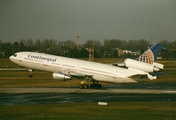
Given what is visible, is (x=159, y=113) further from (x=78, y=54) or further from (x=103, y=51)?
(x=103, y=51)

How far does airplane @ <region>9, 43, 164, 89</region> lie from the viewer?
48.1 meters

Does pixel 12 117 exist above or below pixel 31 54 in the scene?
below

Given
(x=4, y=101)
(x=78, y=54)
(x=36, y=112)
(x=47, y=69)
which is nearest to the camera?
(x=36, y=112)

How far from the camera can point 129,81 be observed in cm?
4844

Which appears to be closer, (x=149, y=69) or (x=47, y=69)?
(x=149, y=69)

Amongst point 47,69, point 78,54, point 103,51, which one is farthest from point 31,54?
point 103,51

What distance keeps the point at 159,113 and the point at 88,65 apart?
24.6m

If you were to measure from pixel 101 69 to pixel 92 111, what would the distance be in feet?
73.1

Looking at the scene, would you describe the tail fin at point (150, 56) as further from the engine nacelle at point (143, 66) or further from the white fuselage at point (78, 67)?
the white fuselage at point (78, 67)

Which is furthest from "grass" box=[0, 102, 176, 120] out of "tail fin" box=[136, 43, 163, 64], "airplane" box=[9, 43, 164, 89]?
"tail fin" box=[136, 43, 163, 64]

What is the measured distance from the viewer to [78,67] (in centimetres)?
5084

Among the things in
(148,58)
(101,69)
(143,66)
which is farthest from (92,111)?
(148,58)

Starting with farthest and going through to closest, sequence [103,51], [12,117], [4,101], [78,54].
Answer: [103,51], [78,54], [4,101], [12,117]

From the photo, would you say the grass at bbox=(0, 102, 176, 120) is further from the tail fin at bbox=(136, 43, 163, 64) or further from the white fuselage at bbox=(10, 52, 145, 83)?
the tail fin at bbox=(136, 43, 163, 64)
